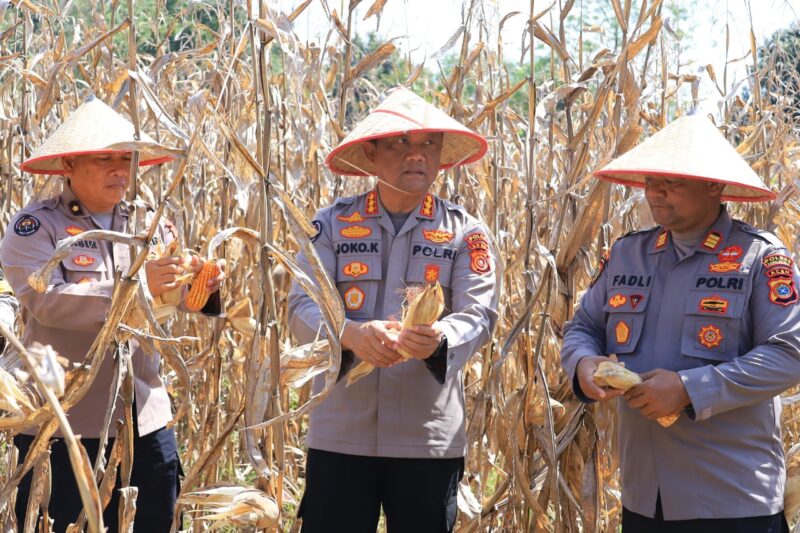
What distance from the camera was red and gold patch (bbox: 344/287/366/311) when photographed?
2395mm

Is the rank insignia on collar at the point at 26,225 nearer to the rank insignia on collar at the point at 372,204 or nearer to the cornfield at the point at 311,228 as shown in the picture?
the cornfield at the point at 311,228

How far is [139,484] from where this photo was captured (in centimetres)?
253

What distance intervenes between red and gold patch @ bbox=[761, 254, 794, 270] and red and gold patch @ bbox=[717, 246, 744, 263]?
0.18 feet

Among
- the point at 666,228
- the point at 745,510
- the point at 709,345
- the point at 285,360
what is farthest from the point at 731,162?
the point at 285,360

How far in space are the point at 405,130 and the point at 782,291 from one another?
3.24ft

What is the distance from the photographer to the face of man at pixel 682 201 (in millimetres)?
2191

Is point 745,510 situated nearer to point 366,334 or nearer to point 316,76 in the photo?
point 366,334

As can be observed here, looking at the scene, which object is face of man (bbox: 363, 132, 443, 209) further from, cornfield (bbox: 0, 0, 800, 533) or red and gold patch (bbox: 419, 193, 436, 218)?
cornfield (bbox: 0, 0, 800, 533)

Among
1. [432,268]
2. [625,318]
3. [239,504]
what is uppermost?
[432,268]

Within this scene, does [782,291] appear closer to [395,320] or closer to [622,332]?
[622,332]

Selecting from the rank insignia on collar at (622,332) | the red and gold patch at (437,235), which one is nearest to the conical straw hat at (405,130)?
the red and gold patch at (437,235)

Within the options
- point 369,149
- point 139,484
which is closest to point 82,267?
point 139,484

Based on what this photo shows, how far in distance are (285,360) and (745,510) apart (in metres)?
1.10

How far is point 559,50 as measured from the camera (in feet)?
8.55
